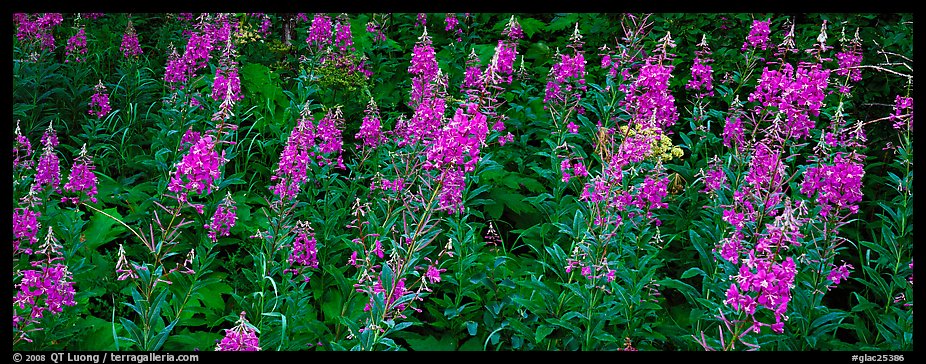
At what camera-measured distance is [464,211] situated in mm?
4621

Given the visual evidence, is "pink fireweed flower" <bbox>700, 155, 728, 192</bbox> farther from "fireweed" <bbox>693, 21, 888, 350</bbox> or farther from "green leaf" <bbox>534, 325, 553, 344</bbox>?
"green leaf" <bbox>534, 325, 553, 344</bbox>

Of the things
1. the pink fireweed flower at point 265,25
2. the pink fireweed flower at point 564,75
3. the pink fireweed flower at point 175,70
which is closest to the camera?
the pink fireweed flower at point 564,75

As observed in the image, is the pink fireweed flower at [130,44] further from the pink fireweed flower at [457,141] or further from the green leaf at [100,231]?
the pink fireweed flower at [457,141]

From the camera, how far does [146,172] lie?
5609 millimetres

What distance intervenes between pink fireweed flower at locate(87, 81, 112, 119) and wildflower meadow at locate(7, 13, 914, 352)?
0.02m

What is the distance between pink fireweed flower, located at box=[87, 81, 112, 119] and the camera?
585 centimetres

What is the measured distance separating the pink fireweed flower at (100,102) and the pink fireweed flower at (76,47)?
96 centimetres

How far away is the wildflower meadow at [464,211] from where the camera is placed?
3.75 meters

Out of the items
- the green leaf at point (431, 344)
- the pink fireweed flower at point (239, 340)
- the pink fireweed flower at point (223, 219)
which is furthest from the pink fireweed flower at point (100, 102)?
the pink fireweed flower at point (239, 340)

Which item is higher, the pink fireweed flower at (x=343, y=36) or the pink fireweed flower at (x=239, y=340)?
the pink fireweed flower at (x=343, y=36)

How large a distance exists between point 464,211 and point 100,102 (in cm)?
317
